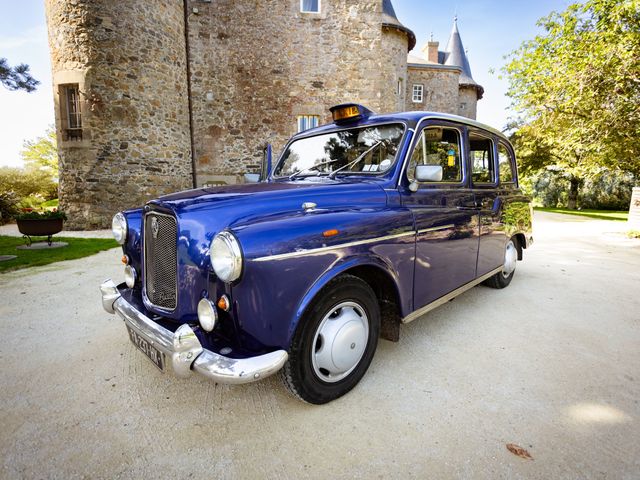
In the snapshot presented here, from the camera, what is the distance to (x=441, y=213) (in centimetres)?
279

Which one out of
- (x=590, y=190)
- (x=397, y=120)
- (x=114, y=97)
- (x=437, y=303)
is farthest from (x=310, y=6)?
(x=590, y=190)

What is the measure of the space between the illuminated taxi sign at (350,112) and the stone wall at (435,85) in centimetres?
2065

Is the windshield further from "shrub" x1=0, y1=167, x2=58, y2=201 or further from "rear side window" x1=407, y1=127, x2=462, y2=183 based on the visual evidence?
"shrub" x1=0, y1=167, x2=58, y2=201

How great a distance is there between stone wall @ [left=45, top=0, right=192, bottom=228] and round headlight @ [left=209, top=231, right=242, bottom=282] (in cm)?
1013

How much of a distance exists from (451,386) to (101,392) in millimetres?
2482

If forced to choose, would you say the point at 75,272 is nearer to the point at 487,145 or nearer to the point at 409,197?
the point at 409,197

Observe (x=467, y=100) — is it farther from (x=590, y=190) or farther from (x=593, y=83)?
(x=593, y=83)

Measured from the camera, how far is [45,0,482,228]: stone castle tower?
945 cm

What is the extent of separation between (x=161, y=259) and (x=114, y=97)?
9970 mm

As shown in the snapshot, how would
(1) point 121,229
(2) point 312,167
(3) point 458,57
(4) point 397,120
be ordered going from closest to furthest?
1. (1) point 121,229
2. (4) point 397,120
3. (2) point 312,167
4. (3) point 458,57

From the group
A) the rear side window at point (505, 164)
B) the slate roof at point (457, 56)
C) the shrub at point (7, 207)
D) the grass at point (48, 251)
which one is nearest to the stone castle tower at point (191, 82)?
the grass at point (48, 251)

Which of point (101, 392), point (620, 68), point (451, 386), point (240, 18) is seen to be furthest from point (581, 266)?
point (240, 18)

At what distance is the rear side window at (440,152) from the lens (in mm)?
2682

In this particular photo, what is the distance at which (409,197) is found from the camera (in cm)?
255
